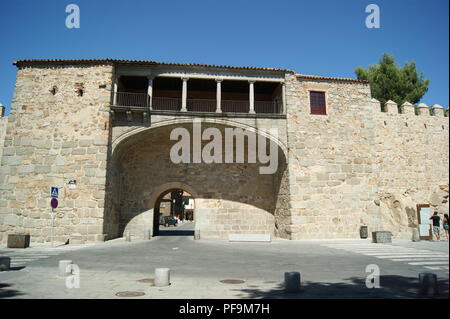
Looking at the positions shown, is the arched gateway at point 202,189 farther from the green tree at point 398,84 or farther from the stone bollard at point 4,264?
the green tree at point 398,84

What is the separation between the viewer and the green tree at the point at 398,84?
83.2ft

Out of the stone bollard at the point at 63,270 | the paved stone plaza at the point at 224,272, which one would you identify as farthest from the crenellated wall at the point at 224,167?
the stone bollard at the point at 63,270

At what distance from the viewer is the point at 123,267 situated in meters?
8.45

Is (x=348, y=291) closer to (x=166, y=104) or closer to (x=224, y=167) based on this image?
(x=224, y=167)

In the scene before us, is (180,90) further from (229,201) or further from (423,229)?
(423,229)

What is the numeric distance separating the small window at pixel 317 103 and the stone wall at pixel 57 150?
439 inches

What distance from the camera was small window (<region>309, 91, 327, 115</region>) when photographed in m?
17.2

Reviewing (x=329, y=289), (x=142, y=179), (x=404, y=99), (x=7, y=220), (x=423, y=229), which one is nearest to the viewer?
(x=329, y=289)

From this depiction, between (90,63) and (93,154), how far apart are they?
4.94m

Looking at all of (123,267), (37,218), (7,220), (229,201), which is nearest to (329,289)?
(123,267)

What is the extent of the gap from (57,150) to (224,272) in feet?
38.4

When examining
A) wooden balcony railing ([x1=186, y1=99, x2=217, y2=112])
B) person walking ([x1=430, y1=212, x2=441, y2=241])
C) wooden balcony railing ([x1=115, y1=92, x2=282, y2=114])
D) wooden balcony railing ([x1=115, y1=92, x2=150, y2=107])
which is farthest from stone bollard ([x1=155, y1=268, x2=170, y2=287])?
person walking ([x1=430, y1=212, x2=441, y2=241])

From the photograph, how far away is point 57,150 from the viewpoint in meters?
15.1

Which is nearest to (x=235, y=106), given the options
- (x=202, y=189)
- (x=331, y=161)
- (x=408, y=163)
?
(x=202, y=189)
